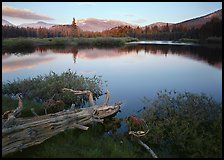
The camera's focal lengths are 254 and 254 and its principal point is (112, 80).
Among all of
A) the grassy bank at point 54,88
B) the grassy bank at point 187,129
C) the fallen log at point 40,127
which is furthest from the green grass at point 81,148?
the grassy bank at point 54,88

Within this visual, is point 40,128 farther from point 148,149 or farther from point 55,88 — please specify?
point 55,88

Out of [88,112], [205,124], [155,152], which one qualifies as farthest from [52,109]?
[205,124]

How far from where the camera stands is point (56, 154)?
6.92 metres

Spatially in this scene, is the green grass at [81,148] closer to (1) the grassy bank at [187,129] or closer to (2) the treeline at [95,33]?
(1) the grassy bank at [187,129]

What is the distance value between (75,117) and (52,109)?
224 centimetres

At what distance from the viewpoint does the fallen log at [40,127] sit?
21.9 ft

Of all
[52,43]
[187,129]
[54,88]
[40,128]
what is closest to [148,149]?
[187,129]

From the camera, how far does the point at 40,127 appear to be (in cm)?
733

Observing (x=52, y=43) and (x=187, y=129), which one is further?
(x=52, y=43)

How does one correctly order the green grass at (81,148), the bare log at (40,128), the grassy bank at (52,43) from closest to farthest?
1. the bare log at (40,128)
2. the green grass at (81,148)
3. the grassy bank at (52,43)

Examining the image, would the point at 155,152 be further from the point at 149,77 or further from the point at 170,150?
the point at 149,77

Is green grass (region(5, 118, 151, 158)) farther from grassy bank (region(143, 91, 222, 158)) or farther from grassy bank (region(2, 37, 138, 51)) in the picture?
grassy bank (region(2, 37, 138, 51))

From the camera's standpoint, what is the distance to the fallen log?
668cm

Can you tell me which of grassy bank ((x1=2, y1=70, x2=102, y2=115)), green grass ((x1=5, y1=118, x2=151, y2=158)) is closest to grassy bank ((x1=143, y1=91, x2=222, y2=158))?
green grass ((x1=5, y1=118, x2=151, y2=158))
